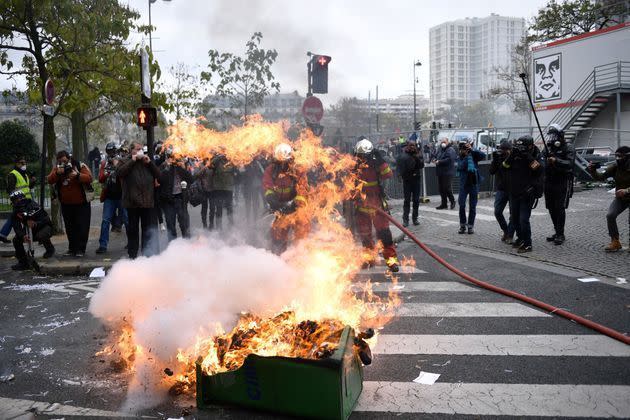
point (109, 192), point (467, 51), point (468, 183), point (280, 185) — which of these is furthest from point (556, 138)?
point (467, 51)

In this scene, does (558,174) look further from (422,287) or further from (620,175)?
(422,287)

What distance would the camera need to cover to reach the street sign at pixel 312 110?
11.3m

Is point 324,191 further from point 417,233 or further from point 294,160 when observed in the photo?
point 417,233

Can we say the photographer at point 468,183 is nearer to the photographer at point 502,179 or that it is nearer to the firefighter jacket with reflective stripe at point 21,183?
the photographer at point 502,179

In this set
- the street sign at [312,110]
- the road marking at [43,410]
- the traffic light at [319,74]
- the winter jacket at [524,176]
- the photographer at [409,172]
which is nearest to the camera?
the road marking at [43,410]

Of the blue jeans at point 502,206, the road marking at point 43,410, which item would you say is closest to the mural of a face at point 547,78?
the blue jeans at point 502,206

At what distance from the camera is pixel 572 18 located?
29.8 m

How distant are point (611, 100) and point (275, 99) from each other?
47.0 feet

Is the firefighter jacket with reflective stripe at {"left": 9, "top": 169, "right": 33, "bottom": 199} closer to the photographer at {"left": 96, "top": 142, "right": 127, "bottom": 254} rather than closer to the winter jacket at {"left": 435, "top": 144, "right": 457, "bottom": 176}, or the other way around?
the photographer at {"left": 96, "top": 142, "right": 127, "bottom": 254}

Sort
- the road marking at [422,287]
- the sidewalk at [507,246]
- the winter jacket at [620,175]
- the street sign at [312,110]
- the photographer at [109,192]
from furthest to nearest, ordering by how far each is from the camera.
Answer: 1. the street sign at [312,110]
2. the photographer at [109,192]
3. the winter jacket at [620,175]
4. the sidewalk at [507,246]
5. the road marking at [422,287]

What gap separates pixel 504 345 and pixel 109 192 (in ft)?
25.1

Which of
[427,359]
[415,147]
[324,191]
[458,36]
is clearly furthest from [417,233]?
[458,36]

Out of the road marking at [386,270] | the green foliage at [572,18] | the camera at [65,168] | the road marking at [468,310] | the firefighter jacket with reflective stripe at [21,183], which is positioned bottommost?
the road marking at [468,310]

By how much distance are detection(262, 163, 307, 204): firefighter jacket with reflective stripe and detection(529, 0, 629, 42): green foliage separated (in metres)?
26.0
